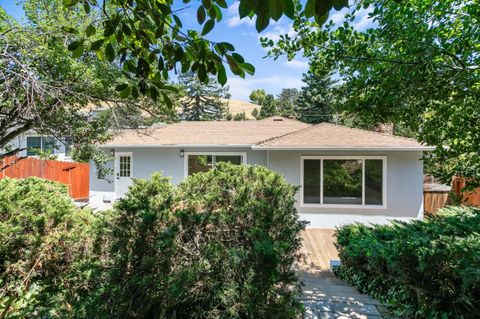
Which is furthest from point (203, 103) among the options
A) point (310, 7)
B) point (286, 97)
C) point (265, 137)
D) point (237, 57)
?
point (310, 7)

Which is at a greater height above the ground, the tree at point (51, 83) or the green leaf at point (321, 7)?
the tree at point (51, 83)

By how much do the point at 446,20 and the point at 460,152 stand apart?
1.80m

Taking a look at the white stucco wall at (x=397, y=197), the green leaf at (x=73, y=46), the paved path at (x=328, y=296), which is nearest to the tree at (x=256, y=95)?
the white stucco wall at (x=397, y=197)

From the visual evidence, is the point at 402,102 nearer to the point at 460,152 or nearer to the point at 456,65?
the point at 456,65

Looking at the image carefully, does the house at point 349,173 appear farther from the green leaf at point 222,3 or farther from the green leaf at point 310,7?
the green leaf at point 310,7

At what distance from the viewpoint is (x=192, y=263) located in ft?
7.23

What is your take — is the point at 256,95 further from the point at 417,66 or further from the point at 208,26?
the point at 208,26

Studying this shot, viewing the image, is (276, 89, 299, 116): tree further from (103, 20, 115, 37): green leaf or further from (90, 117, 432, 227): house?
(103, 20, 115, 37): green leaf

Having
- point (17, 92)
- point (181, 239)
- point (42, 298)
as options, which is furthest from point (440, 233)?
point (17, 92)

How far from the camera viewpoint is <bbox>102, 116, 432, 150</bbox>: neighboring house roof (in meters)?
9.91

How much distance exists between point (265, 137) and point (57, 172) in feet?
31.7

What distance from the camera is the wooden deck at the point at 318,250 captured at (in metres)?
6.80

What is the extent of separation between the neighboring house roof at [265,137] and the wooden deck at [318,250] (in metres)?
2.83

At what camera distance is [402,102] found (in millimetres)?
3941
